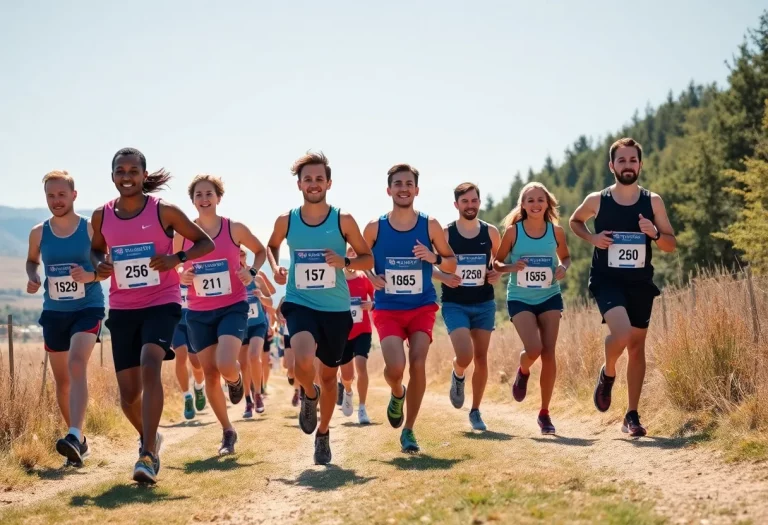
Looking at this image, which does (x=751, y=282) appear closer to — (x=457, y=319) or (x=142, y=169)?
(x=457, y=319)

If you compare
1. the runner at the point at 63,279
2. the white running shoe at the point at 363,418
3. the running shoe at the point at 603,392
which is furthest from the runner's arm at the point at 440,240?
the white running shoe at the point at 363,418

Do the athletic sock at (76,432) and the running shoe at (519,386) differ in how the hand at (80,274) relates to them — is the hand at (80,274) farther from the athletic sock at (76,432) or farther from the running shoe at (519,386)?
the running shoe at (519,386)

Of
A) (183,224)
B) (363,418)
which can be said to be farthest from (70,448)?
(363,418)

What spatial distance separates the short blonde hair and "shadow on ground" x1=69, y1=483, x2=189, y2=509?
10.6 feet

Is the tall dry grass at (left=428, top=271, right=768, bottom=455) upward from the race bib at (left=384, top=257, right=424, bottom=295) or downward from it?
downward

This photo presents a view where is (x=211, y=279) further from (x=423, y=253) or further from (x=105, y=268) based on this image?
(x=423, y=253)

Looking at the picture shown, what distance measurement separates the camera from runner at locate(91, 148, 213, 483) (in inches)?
292

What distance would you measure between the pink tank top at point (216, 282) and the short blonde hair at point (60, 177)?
4.54 feet

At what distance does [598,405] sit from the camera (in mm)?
9086

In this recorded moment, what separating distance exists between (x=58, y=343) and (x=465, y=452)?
3944 mm

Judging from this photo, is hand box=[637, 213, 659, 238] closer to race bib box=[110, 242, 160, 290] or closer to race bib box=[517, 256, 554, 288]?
race bib box=[517, 256, 554, 288]

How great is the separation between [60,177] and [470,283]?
13.8ft

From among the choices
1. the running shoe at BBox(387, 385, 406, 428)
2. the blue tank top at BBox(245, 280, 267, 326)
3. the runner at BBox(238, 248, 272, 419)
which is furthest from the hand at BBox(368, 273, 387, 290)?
the blue tank top at BBox(245, 280, 267, 326)

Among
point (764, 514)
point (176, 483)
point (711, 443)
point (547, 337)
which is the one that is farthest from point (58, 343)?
point (764, 514)
